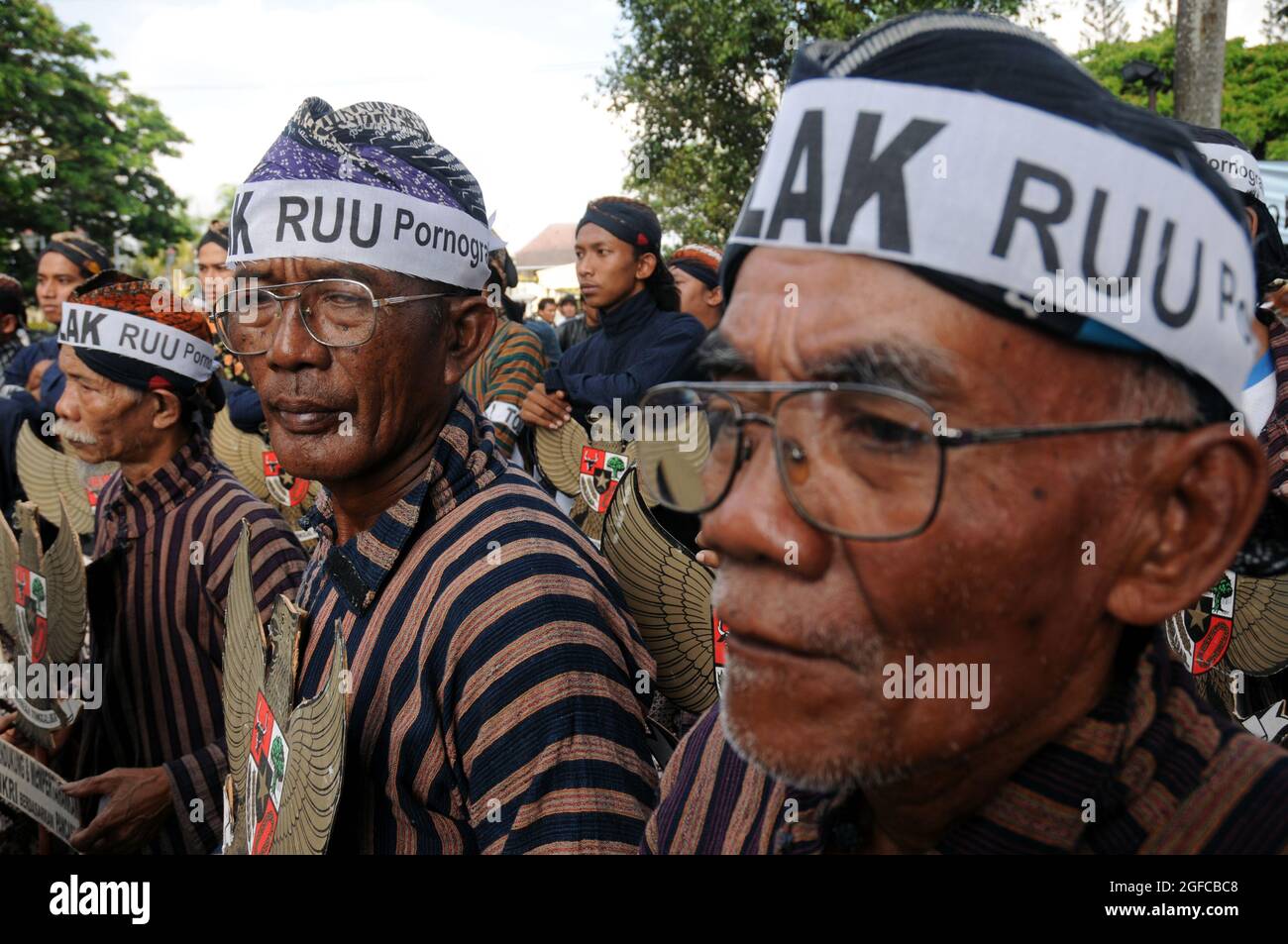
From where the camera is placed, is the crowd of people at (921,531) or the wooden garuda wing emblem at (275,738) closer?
the crowd of people at (921,531)

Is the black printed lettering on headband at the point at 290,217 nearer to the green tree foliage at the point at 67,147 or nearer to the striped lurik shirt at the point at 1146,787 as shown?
the striped lurik shirt at the point at 1146,787

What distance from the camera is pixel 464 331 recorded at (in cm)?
226

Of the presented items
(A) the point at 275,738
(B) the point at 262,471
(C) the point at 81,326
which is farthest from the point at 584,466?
(A) the point at 275,738

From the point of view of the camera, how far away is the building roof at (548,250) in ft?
105

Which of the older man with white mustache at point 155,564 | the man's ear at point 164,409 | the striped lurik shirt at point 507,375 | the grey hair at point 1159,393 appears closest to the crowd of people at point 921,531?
the grey hair at point 1159,393

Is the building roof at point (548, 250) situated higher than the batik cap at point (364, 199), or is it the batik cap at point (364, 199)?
the building roof at point (548, 250)

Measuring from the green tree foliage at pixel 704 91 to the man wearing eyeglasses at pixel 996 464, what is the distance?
14828mm

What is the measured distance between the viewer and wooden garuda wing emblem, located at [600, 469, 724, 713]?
7.38 feet

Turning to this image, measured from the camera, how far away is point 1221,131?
11.5 ft

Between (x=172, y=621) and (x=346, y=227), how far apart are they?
1343 millimetres

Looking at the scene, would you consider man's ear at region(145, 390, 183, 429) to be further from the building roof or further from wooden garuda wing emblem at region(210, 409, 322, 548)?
the building roof

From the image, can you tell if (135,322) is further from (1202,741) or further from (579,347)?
(1202,741)

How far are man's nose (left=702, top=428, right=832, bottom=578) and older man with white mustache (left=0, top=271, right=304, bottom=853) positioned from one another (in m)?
1.88
